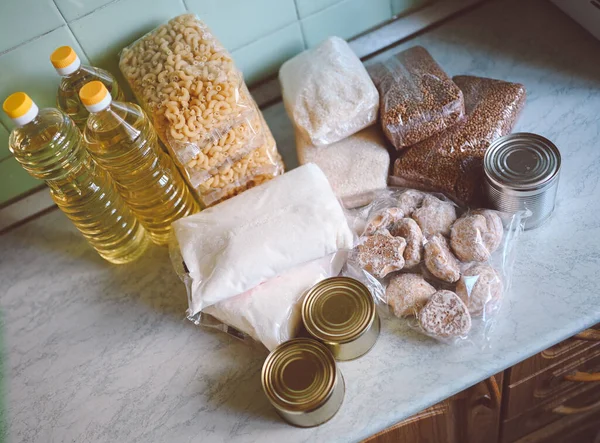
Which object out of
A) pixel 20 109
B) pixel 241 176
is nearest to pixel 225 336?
pixel 241 176

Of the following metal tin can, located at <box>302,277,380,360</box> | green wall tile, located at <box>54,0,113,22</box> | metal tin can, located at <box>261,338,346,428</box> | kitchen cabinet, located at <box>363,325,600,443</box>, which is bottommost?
kitchen cabinet, located at <box>363,325,600,443</box>

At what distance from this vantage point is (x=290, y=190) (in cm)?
103

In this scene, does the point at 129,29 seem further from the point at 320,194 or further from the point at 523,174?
the point at 523,174

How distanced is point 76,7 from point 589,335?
1.10 metres

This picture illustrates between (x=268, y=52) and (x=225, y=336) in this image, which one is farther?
(x=268, y=52)

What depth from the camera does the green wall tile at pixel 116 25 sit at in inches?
43.7

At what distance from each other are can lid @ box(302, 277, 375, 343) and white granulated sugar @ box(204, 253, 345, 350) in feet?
0.09

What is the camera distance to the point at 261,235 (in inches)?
38.8

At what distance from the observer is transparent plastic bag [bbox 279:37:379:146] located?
1114 millimetres

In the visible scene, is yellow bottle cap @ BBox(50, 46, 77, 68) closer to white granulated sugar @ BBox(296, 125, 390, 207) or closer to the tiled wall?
the tiled wall

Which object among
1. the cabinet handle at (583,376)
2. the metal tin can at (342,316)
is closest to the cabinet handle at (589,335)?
the cabinet handle at (583,376)

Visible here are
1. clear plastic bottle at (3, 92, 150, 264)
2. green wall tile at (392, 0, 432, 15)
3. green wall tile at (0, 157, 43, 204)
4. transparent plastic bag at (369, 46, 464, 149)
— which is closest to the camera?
clear plastic bottle at (3, 92, 150, 264)

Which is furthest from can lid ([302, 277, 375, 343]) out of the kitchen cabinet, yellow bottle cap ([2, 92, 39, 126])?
yellow bottle cap ([2, 92, 39, 126])

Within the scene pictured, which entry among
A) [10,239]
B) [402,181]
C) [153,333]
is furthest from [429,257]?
[10,239]
